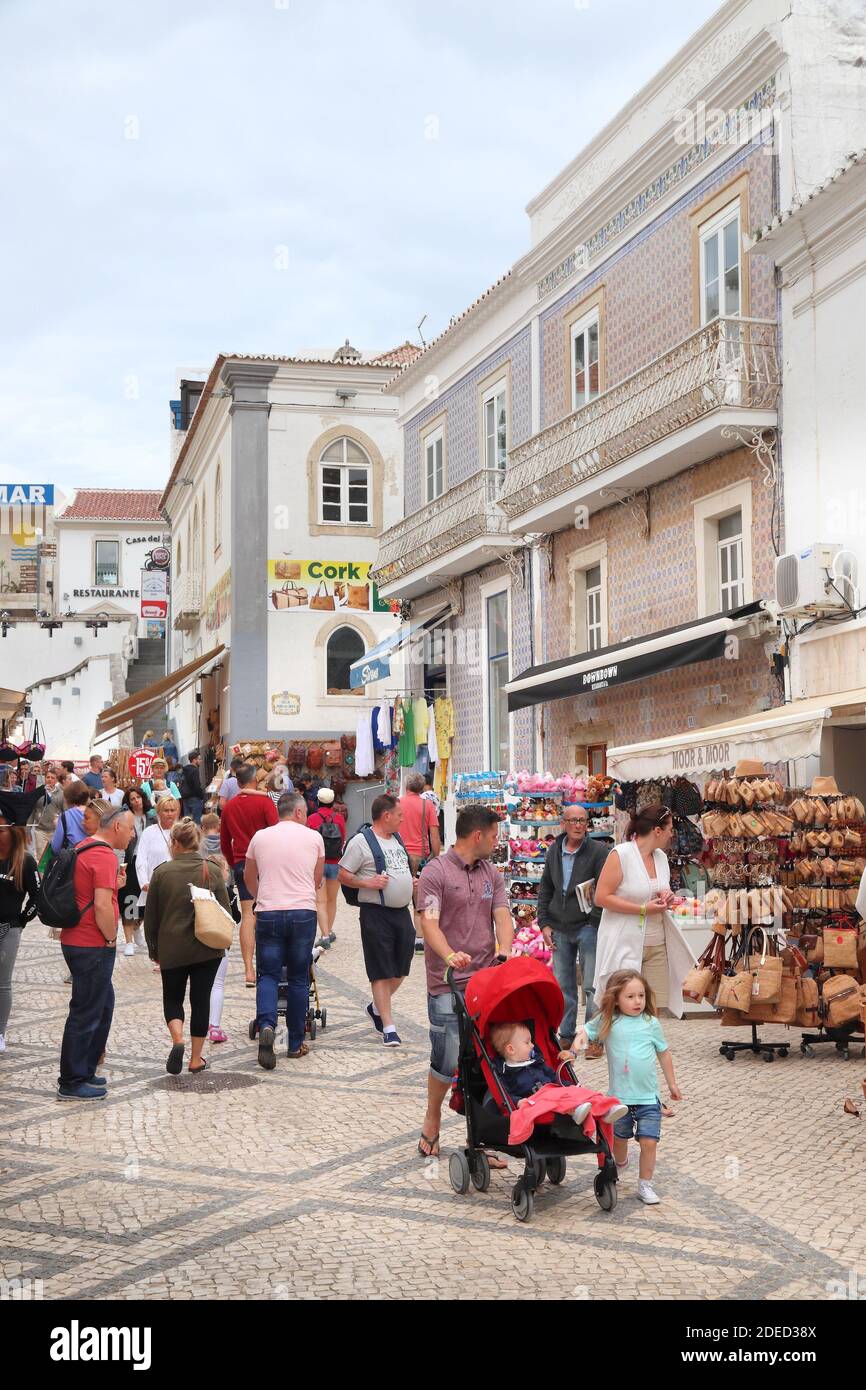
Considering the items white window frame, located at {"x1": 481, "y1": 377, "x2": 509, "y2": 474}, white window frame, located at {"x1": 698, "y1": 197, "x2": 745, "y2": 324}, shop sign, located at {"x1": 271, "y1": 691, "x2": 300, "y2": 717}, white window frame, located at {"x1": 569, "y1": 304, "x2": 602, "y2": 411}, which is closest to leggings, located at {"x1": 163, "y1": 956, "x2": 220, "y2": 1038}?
white window frame, located at {"x1": 698, "y1": 197, "x2": 745, "y2": 324}

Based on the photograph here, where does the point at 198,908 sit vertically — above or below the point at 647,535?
below

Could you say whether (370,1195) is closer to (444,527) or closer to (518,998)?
(518,998)

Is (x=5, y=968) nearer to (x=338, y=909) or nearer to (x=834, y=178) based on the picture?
(x=834, y=178)

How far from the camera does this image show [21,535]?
65.2 m

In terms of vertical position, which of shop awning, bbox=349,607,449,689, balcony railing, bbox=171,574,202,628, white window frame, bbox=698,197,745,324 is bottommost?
shop awning, bbox=349,607,449,689

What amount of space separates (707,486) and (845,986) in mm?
7216

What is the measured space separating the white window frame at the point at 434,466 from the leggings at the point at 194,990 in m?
16.2

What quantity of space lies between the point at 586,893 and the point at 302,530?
22549 mm

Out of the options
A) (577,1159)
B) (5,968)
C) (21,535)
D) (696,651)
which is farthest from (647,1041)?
(21,535)

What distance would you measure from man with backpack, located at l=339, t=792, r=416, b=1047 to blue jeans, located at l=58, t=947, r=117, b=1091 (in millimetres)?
1878

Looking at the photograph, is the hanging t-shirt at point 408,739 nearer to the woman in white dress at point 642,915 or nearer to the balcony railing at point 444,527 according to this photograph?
the balcony railing at point 444,527

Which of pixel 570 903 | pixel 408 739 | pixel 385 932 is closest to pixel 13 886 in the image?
pixel 385 932

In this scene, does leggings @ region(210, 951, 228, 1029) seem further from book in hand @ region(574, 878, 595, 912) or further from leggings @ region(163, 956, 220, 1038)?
book in hand @ region(574, 878, 595, 912)

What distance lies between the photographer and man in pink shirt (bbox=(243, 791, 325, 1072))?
916 centimetres
